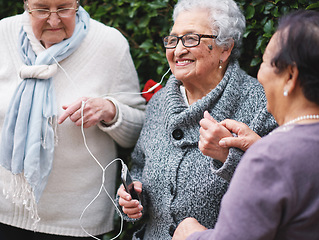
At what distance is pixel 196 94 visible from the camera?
2330mm

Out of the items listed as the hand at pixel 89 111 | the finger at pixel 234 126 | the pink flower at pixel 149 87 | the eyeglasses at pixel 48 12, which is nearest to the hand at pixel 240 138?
the finger at pixel 234 126

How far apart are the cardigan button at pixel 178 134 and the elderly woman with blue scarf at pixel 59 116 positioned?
419mm

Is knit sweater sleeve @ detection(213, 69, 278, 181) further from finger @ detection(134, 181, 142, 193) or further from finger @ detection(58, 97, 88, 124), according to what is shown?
finger @ detection(58, 97, 88, 124)

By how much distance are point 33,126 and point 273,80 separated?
144 centimetres

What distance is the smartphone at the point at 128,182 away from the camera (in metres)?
2.10

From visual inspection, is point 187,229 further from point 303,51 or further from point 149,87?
point 149,87

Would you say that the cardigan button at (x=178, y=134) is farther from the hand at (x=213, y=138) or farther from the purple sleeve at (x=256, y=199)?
the purple sleeve at (x=256, y=199)

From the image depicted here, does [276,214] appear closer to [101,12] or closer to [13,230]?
[13,230]

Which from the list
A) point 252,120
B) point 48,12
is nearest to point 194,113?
point 252,120

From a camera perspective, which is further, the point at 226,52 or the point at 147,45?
the point at 147,45

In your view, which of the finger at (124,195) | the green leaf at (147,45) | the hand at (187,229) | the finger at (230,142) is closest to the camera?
the hand at (187,229)

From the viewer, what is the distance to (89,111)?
2391 millimetres

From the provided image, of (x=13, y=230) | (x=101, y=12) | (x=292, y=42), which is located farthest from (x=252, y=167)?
(x=101, y=12)

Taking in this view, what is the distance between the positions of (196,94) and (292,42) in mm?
990
